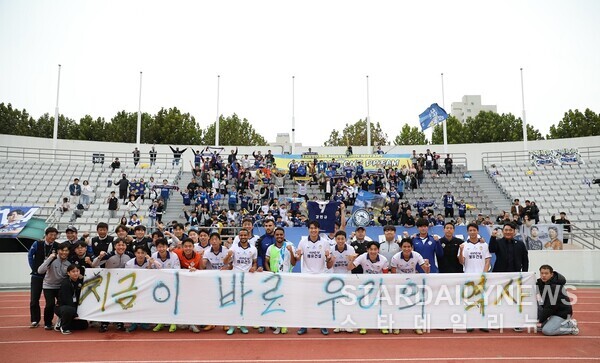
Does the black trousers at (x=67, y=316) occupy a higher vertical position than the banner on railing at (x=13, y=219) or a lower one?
lower

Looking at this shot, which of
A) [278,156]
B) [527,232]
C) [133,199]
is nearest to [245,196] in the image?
[133,199]

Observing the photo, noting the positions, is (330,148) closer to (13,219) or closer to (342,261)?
(13,219)

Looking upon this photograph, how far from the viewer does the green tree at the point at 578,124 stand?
202ft

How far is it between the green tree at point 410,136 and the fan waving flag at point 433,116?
40.6 m

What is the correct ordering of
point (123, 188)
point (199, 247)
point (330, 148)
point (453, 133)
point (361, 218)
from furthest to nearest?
1. point (453, 133)
2. point (330, 148)
3. point (123, 188)
4. point (361, 218)
5. point (199, 247)

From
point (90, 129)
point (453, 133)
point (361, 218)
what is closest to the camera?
point (361, 218)

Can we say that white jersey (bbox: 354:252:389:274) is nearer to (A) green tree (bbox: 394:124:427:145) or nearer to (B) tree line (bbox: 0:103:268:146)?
(B) tree line (bbox: 0:103:268:146)

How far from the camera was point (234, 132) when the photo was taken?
2938 inches

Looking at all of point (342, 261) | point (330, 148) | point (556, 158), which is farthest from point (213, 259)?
point (330, 148)

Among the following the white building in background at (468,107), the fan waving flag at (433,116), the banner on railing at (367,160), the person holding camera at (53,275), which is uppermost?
the white building in background at (468,107)

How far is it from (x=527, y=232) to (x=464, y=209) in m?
4.74

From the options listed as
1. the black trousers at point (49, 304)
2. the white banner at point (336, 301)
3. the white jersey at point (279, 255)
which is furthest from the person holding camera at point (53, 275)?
the white jersey at point (279, 255)

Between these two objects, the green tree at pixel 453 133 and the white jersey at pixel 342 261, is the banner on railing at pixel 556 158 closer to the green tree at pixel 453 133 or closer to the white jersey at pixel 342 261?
the white jersey at pixel 342 261

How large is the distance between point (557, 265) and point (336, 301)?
11958mm
